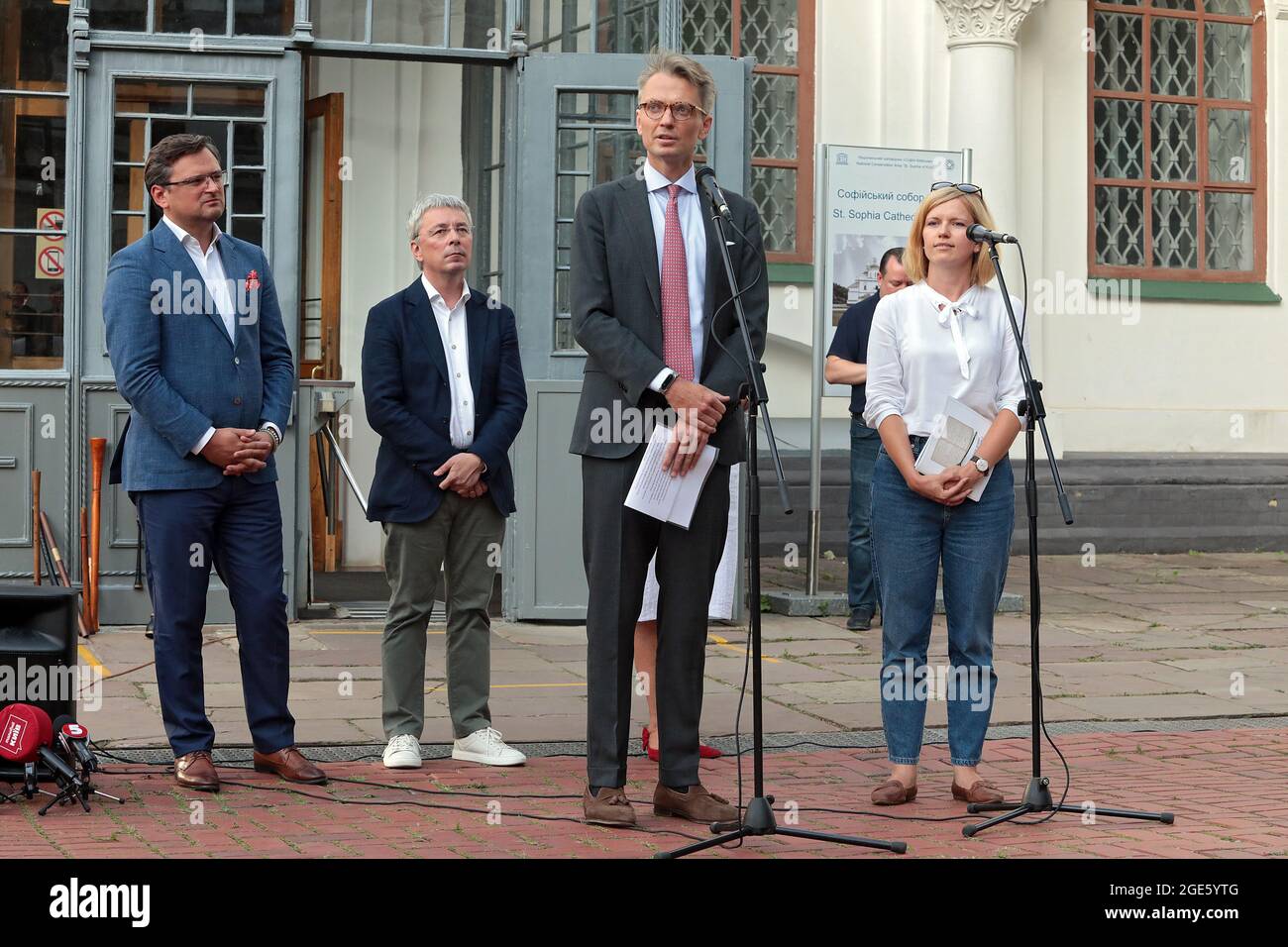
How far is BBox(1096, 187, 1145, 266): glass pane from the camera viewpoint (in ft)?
46.6

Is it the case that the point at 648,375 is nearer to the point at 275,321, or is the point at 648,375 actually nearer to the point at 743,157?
the point at 275,321

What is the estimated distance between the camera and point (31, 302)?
916 centimetres

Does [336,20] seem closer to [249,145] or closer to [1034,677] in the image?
[249,145]

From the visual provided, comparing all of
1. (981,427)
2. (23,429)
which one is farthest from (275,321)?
(23,429)

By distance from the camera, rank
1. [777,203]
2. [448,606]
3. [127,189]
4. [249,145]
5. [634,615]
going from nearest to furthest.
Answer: [634,615] → [448,606] → [127,189] → [249,145] → [777,203]

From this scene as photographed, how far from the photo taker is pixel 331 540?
12023 millimetres

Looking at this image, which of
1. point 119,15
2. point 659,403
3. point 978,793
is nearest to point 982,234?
point 659,403

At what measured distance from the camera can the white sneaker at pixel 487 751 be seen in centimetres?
612

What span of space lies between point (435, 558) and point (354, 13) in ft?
13.6

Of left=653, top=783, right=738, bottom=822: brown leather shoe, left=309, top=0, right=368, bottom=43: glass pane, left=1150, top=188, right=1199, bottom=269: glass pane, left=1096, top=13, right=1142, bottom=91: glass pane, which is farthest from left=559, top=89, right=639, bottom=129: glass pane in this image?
left=1150, top=188, right=1199, bottom=269: glass pane

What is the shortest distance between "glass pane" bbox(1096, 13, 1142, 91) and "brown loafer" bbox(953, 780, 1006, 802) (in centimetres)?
986

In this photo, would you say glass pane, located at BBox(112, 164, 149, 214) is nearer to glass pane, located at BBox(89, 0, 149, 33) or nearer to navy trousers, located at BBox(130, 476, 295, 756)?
glass pane, located at BBox(89, 0, 149, 33)

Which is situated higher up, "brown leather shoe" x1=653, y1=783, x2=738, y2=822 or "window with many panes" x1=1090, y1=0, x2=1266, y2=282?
"window with many panes" x1=1090, y1=0, x2=1266, y2=282

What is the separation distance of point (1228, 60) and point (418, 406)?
420 inches
